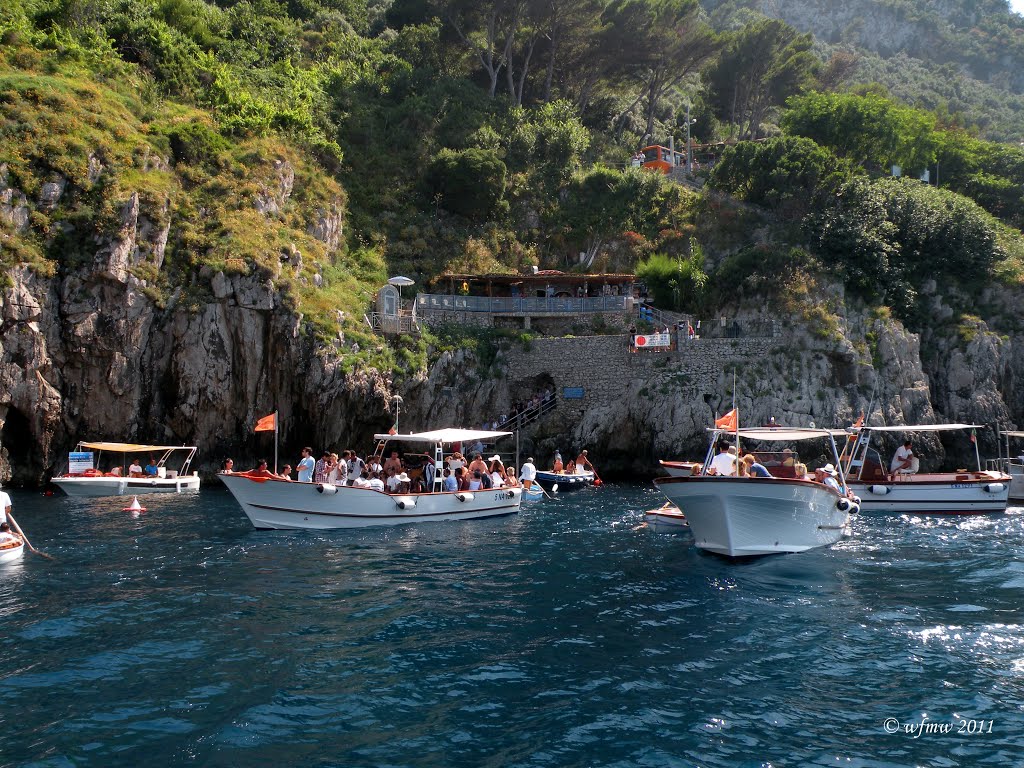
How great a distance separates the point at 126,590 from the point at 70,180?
26.6 m

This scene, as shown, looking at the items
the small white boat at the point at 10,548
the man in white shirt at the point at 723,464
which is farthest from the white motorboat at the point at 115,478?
the man in white shirt at the point at 723,464

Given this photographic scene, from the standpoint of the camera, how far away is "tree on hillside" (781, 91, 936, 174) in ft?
174

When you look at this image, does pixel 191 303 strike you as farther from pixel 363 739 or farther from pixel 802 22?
pixel 802 22

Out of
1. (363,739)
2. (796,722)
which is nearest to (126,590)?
(363,739)

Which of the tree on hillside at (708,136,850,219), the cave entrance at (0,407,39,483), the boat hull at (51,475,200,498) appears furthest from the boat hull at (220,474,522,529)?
the tree on hillside at (708,136,850,219)

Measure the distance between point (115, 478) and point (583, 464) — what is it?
20.2m

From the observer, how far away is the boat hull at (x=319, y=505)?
72.9ft

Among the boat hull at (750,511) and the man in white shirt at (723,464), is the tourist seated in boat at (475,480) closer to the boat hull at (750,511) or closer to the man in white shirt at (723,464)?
the boat hull at (750,511)

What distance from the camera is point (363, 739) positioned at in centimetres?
839

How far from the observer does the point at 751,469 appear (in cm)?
1830

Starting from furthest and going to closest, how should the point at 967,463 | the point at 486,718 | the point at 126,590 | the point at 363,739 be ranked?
the point at 967,463, the point at 126,590, the point at 486,718, the point at 363,739

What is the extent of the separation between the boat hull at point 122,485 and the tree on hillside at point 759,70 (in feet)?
182

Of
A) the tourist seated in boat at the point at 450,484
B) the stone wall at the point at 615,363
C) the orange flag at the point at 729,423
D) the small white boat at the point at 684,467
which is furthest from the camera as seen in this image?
the stone wall at the point at 615,363

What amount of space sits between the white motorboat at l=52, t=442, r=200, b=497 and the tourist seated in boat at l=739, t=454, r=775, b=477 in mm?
24403
